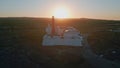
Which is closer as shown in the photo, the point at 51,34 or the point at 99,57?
the point at 99,57

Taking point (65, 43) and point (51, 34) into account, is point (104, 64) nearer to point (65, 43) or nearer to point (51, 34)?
point (65, 43)

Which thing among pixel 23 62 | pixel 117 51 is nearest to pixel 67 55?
pixel 23 62

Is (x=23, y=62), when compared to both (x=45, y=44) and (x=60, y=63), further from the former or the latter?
(x=45, y=44)

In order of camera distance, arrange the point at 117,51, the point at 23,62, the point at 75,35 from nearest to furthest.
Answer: the point at 23,62 → the point at 117,51 → the point at 75,35

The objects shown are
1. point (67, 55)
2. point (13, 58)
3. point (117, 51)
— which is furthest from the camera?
point (117, 51)

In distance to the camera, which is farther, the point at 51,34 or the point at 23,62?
the point at 51,34

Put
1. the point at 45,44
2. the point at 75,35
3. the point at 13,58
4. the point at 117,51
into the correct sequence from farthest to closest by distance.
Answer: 1. the point at 75,35
2. the point at 45,44
3. the point at 117,51
4. the point at 13,58

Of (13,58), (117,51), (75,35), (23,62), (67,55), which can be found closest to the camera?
(23,62)

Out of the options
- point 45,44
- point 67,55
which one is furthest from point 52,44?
point 67,55

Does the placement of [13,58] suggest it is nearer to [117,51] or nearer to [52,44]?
[52,44]
